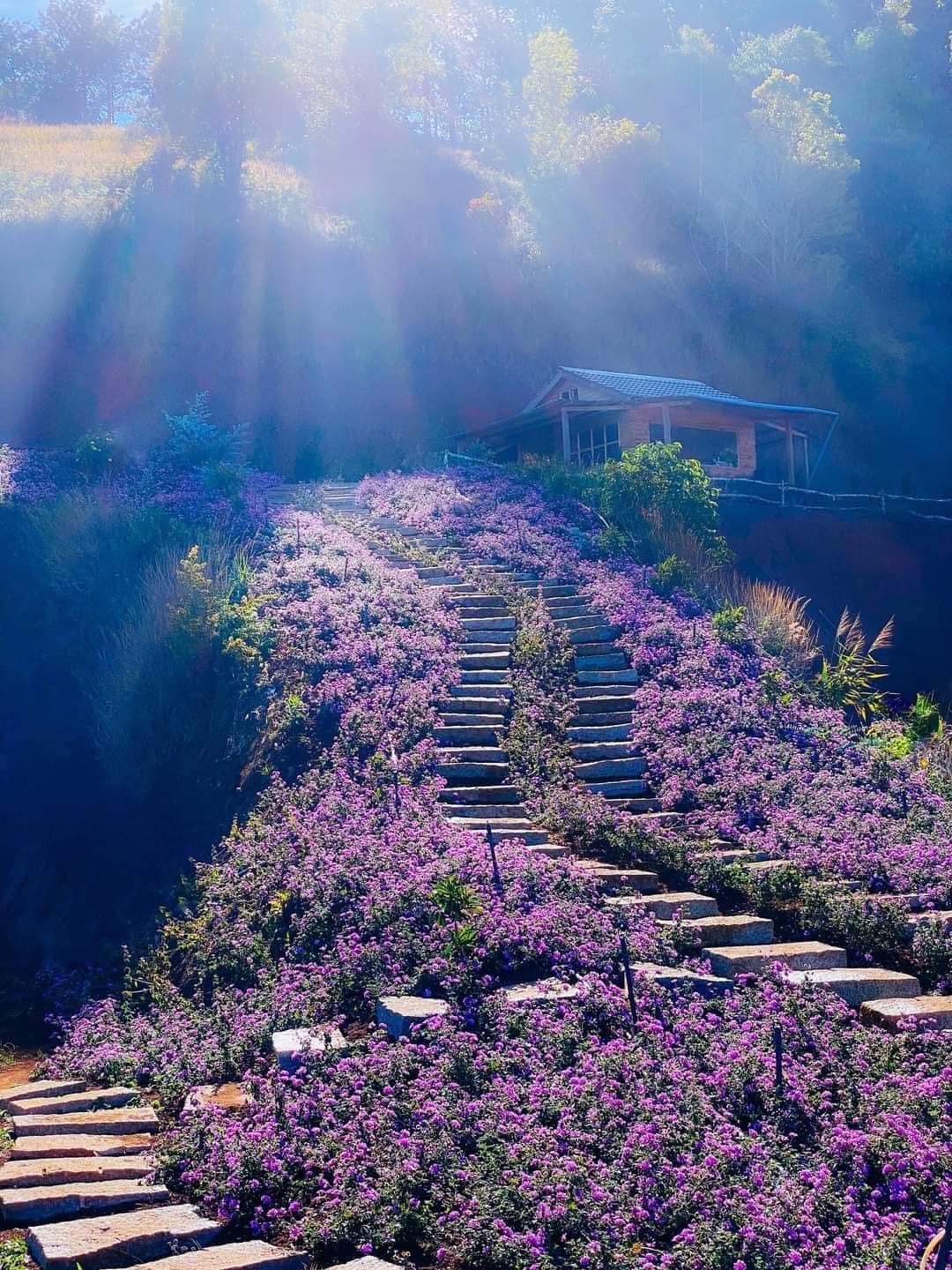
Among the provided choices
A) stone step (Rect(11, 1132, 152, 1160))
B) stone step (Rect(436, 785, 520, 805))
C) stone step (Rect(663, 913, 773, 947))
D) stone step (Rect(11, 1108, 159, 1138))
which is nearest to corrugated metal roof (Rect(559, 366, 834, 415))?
stone step (Rect(436, 785, 520, 805))

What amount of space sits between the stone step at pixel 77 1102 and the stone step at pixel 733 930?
3.41 metres

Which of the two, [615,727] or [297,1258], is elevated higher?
[615,727]

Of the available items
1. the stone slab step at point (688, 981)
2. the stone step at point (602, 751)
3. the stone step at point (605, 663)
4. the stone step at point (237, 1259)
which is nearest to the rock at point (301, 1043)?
the stone step at point (237, 1259)

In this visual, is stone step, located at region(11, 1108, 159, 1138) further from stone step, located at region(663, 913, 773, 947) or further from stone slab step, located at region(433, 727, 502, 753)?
stone slab step, located at region(433, 727, 502, 753)

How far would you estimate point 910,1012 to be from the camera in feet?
20.1

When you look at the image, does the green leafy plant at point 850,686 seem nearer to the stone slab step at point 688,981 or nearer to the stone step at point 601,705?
the stone step at point 601,705

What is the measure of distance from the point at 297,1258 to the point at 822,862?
16.5ft

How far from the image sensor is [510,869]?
7719mm

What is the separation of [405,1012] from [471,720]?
16.6 feet

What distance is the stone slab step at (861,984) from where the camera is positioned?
648cm

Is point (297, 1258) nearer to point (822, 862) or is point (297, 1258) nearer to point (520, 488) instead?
point (822, 862)

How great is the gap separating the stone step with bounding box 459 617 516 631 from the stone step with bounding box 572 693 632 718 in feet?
6.13

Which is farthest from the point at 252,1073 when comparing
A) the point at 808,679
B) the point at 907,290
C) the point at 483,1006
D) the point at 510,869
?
the point at 907,290

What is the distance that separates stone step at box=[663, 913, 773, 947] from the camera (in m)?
7.43
